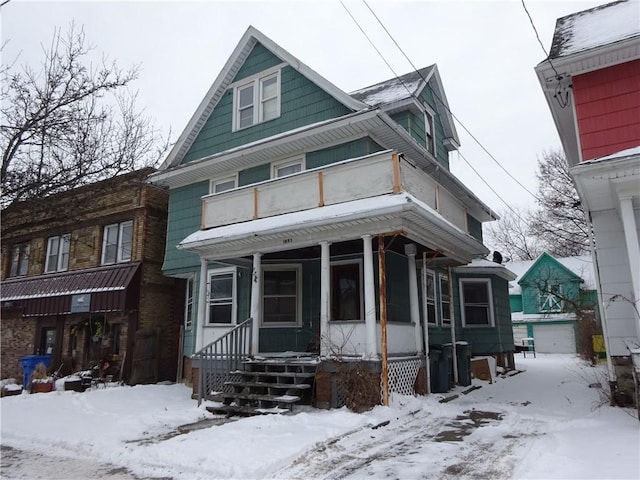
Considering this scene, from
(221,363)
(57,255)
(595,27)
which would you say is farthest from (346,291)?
(57,255)

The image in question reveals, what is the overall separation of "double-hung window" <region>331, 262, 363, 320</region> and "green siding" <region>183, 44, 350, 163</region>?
400 centimetres

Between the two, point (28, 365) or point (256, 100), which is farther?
point (28, 365)

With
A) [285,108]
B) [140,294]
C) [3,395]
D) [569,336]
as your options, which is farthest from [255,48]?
[569,336]

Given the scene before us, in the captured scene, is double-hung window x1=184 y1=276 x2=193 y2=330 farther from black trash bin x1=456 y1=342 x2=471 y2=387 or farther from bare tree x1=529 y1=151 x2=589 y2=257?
bare tree x1=529 y1=151 x2=589 y2=257

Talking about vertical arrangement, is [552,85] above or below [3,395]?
above

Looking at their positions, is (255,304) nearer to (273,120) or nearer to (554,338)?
(273,120)

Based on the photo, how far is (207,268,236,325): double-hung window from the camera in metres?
13.6

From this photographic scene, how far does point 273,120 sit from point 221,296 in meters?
5.30

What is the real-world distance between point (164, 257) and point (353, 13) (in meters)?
9.96

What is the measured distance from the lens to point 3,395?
1347 cm

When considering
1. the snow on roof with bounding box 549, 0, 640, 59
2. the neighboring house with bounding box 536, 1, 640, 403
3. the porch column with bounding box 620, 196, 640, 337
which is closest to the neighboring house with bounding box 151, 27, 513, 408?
the neighboring house with bounding box 536, 1, 640, 403

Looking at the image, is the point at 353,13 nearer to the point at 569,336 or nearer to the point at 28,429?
the point at 28,429

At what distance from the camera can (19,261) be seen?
20.3 m

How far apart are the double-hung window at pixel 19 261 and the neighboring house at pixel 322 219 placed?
8.71 meters
